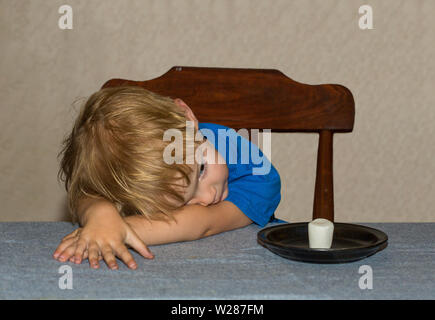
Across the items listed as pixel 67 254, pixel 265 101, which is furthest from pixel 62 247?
pixel 265 101

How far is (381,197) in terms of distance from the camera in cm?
182

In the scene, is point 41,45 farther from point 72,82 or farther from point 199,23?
point 199,23

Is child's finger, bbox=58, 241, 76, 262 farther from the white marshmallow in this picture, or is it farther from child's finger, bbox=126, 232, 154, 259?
the white marshmallow

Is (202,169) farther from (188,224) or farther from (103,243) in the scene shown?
(103,243)

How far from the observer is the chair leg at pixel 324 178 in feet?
3.97

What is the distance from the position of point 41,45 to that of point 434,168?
1.37 metres

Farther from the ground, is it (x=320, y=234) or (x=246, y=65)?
(x=246, y=65)

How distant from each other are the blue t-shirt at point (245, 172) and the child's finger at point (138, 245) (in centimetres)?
28

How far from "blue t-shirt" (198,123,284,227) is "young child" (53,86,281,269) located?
0.10 feet

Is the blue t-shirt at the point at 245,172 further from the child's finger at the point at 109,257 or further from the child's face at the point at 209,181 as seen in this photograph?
the child's finger at the point at 109,257

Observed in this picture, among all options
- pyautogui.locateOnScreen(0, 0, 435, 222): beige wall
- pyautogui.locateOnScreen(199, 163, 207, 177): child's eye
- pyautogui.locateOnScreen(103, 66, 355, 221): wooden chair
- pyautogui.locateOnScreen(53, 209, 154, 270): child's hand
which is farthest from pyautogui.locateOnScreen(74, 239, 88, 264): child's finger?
pyautogui.locateOnScreen(0, 0, 435, 222): beige wall

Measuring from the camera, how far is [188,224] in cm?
75

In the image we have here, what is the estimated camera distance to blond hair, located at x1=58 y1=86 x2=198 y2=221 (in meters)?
0.74

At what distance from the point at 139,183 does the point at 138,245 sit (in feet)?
0.40
